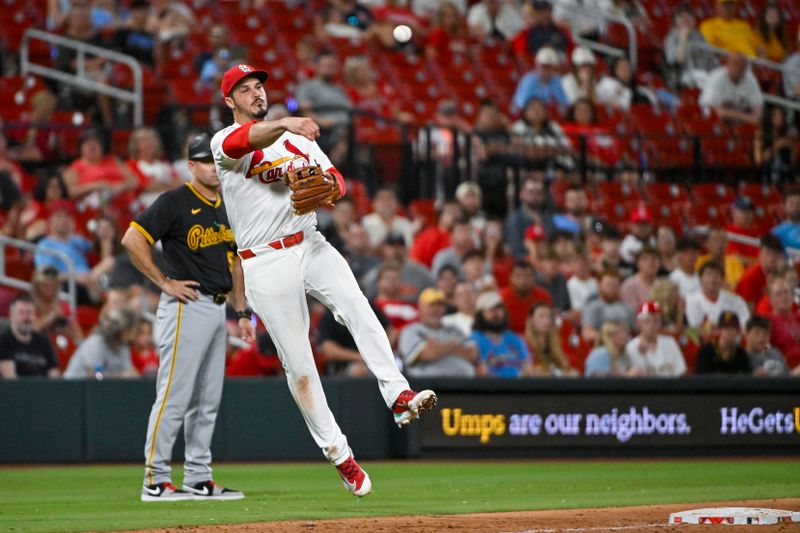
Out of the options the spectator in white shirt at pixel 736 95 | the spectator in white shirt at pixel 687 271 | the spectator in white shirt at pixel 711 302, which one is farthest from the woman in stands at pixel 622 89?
the spectator in white shirt at pixel 711 302

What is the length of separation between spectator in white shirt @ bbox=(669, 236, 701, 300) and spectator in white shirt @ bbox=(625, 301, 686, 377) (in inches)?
59.7

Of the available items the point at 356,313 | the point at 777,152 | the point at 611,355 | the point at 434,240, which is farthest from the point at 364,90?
the point at 356,313

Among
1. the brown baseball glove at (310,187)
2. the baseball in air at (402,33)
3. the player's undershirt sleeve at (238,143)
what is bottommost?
the brown baseball glove at (310,187)

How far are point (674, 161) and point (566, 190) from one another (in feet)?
7.55

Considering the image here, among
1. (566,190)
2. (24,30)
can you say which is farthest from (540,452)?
(24,30)

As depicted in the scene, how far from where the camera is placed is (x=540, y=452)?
1211cm

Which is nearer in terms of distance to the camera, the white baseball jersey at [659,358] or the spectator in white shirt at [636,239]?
the white baseball jersey at [659,358]

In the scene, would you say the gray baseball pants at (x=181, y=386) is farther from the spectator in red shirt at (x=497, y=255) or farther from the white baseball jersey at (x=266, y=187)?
the spectator in red shirt at (x=497, y=255)

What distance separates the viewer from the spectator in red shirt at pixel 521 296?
13.2m

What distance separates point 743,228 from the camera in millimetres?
16297

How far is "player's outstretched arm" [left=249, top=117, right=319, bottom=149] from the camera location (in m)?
6.53

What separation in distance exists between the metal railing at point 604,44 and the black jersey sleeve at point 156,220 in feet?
41.0

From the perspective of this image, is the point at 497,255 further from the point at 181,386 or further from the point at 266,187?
the point at 266,187

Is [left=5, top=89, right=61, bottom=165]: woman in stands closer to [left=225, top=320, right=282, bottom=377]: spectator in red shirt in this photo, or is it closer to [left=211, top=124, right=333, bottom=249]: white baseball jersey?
[left=225, top=320, right=282, bottom=377]: spectator in red shirt
